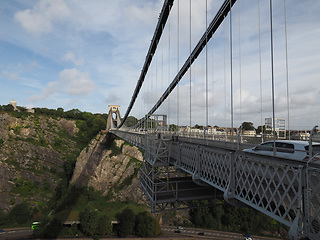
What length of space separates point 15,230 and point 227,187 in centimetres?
4673

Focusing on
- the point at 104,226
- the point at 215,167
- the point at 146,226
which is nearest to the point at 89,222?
the point at 104,226

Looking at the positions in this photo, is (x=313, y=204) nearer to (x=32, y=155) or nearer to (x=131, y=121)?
(x=32, y=155)

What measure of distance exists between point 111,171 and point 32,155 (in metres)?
26.3

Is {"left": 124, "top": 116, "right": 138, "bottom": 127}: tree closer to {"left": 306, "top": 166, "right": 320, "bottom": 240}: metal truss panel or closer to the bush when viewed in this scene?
the bush

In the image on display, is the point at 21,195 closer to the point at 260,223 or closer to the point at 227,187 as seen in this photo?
the point at 227,187

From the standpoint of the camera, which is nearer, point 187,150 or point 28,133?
point 187,150

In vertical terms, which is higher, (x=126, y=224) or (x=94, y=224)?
(x=94, y=224)

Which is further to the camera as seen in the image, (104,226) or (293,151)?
(104,226)

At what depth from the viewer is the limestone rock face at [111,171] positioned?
43812 mm

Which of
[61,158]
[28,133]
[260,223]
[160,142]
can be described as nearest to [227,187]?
[160,142]

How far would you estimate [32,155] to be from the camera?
53250mm

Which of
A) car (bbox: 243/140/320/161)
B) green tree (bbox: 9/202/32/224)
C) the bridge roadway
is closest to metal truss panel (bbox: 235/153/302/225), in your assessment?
the bridge roadway

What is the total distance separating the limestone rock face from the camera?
144 ft

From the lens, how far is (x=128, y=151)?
51781 mm
